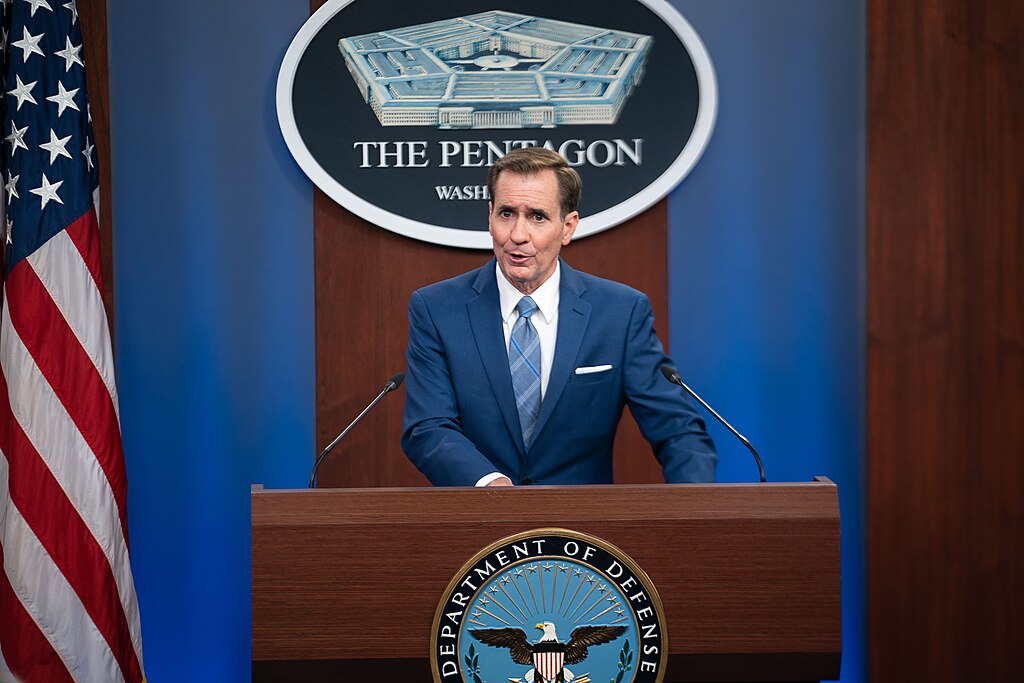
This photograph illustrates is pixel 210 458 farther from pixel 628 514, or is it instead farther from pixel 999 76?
pixel 999 76

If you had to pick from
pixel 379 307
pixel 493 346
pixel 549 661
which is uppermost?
pixel 379 307

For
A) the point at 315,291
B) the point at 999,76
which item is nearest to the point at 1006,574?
the point at 999,76

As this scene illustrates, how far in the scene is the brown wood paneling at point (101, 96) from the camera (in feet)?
11.2

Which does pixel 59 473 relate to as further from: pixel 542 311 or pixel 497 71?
pixel 497 71

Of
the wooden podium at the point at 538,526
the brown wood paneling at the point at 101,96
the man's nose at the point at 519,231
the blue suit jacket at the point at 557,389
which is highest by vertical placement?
the brown wood paneling at the point at 101,96

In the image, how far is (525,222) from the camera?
104 inches

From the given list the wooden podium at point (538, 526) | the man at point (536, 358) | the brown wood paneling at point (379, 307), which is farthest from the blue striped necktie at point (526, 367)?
the brown wood paneling at point (379, 307)

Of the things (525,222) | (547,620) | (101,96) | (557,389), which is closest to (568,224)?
(525,222)

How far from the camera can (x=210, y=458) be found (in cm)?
353

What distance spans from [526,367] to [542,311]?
0.50 feet

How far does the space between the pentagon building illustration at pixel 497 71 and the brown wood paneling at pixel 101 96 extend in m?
0.75

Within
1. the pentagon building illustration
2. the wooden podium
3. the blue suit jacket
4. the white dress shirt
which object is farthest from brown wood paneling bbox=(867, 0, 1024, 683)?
the wooden podium

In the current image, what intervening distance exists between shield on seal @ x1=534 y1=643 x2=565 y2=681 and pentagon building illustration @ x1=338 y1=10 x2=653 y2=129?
1.93m

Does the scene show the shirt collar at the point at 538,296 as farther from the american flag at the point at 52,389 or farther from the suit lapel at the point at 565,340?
the american flag at the point at 52,389
